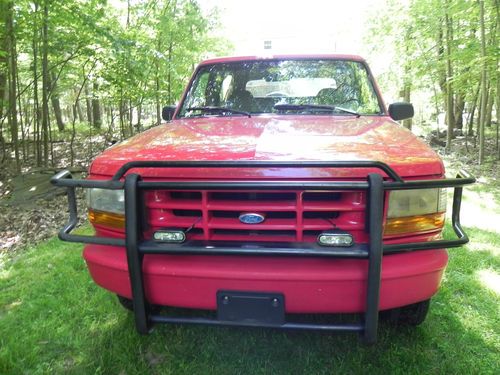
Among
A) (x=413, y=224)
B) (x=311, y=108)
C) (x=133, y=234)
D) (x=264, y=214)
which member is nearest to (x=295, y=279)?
(x=264, y=214)

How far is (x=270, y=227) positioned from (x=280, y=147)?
416 millimetres

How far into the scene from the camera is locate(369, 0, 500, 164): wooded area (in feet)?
24.8

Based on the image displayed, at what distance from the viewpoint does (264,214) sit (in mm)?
1793

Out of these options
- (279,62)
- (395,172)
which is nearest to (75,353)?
(395,172)

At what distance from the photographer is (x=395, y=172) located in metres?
1.67

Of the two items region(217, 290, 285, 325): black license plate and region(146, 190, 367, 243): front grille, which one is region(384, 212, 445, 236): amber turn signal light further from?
region(217, 290, 285, 325): black license plate

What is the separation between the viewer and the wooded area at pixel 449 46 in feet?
24.8

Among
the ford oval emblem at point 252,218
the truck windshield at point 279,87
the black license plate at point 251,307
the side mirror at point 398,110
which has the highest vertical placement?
the truck windshield at point 279,87

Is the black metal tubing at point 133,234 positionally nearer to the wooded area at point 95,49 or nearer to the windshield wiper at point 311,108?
the windshield wiper at point 311,108

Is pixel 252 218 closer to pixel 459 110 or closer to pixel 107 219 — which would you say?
pixel 107 219

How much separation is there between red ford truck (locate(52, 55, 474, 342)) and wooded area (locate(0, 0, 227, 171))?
4.92 m

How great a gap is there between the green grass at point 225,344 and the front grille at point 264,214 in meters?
0.63

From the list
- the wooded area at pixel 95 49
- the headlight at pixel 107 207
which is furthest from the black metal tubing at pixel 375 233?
the wooded area at pixel 95 49

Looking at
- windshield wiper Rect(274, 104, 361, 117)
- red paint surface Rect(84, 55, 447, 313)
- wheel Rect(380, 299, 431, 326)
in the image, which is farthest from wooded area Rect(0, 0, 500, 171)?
wheel Rect(380, 299, 431, 326)
